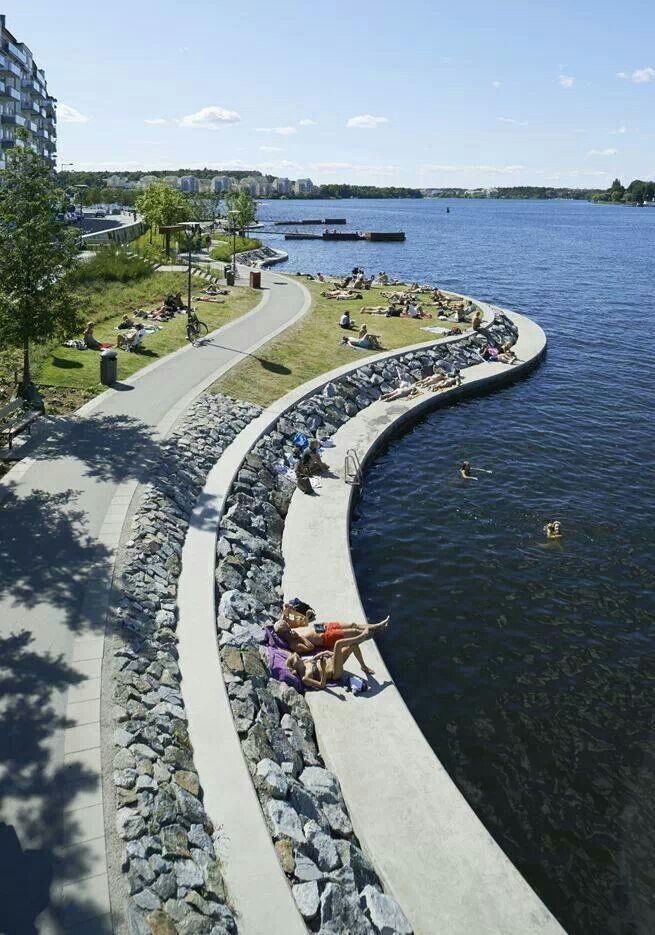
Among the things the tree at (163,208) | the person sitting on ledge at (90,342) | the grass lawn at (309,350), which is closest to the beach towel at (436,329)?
the grass lawn at (309,350)

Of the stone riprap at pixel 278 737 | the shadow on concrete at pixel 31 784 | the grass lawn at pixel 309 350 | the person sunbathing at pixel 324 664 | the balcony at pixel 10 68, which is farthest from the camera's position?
the balcony at pixel 10 68

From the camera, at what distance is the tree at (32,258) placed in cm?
1641

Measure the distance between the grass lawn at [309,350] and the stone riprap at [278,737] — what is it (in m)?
4.30

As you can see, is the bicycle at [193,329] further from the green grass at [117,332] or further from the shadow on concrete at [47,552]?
the shadow on concrete at [47,552]

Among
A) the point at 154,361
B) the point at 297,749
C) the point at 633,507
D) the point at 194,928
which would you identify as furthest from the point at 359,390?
the point at 194,928

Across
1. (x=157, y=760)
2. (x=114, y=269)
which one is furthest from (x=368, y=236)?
(x=157, y=760)

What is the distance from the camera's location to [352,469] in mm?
18328

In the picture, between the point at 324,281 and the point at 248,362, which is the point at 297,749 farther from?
the point at 324,281

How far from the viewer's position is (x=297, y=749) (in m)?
9.05

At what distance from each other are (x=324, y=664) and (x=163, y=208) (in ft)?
182

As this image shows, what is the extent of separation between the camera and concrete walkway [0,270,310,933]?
20.3ft

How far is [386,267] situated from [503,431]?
51131 mm

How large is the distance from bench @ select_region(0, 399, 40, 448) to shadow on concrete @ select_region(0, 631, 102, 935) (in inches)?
278

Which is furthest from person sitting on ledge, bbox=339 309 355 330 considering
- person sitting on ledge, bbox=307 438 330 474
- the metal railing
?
person sitting on ledge, bbox=307 438 330 474
